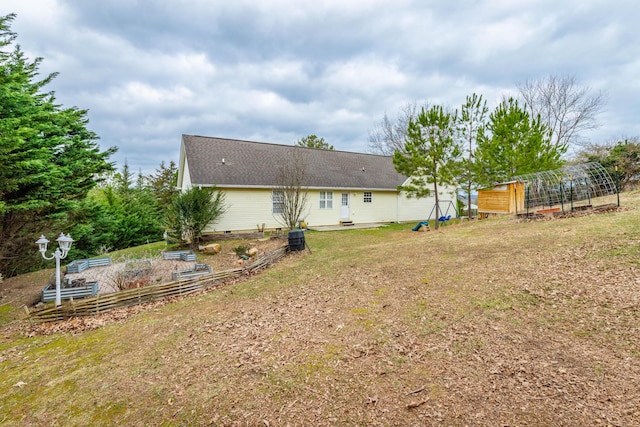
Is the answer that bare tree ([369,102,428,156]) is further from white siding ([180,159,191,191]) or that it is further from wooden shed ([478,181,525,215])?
white siding ([180,159,191,191])

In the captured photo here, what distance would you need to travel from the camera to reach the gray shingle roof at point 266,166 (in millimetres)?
15234

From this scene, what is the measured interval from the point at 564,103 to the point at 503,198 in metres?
17.4

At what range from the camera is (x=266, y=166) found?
1723 centimetres

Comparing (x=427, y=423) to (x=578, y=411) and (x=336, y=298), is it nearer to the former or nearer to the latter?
(x=578, y=411)

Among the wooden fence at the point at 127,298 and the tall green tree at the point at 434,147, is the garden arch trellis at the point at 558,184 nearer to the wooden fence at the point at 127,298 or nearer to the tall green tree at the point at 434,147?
the tall green tree at the point at 434,147

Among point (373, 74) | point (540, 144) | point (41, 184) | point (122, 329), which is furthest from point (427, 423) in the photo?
point (373, 74)

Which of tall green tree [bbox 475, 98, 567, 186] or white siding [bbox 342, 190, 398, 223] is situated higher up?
tall green tree [bbox 475, 98, 567, 186]

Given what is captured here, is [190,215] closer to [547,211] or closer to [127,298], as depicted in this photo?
[127,298]

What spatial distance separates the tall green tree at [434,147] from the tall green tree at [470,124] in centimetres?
76

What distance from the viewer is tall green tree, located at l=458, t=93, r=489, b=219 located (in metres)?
14.8

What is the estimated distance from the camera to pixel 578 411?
7.91ft

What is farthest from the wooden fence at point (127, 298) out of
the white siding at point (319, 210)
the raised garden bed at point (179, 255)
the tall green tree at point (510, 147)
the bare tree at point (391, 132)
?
the bare tree at point (391, 132)

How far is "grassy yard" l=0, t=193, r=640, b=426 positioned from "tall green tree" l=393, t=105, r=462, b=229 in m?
8.56

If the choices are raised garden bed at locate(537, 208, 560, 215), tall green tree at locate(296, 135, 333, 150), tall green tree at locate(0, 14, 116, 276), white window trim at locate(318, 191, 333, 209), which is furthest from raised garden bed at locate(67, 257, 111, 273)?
tall green tree at locate(296, 135, 333, 150)
